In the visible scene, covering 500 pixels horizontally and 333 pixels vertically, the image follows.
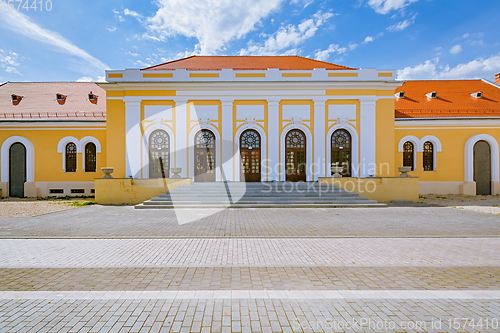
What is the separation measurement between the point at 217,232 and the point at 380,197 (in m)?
10.9

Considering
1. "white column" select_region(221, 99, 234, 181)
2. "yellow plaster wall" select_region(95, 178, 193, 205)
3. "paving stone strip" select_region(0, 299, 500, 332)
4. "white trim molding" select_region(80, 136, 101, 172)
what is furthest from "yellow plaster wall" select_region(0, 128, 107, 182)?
"paving stone strip" select_region(0, 299, 500, 332)

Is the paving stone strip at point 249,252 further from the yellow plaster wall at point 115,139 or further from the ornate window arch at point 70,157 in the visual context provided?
the ornate window arch at point 70,157

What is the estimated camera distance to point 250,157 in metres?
Result: 18.0

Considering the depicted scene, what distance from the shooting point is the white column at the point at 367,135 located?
17.7m

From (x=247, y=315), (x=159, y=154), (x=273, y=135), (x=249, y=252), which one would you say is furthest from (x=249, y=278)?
(x=159, y=154)

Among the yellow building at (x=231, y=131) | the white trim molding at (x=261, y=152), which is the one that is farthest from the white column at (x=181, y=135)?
the white trim molding at (x=261, y=152)

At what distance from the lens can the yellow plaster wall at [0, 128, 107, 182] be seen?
18.6m

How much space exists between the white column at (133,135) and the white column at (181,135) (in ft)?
8.58

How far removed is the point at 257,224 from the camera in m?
8.69

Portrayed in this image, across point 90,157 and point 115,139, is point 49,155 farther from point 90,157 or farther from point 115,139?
point 115,139

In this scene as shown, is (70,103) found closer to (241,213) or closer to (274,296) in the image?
(241,213)

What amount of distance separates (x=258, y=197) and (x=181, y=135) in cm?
778

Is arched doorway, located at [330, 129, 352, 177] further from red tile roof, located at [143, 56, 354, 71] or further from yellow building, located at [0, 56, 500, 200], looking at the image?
red tile roof, located at [143, 56, 354, 71]

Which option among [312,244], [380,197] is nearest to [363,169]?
[380,197]
